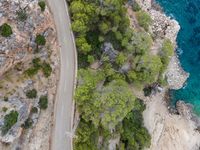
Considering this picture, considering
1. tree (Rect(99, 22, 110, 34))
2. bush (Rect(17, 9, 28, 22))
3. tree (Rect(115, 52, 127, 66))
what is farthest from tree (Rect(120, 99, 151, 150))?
bush (Rect(17, 9, 28, 22))

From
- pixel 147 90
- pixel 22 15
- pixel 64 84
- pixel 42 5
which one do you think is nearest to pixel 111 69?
pixel 64 84

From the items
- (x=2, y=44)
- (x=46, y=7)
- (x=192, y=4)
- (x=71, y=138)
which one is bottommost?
(x=71, y=138)

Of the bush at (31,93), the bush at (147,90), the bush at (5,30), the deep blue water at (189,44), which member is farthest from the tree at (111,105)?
the deep blue water at (189,44)

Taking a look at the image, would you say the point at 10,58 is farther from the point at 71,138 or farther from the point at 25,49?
the point at 71,138

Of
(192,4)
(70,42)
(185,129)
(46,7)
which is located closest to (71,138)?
(70,42)

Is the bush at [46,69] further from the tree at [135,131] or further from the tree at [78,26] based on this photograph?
the tree at [135,131]

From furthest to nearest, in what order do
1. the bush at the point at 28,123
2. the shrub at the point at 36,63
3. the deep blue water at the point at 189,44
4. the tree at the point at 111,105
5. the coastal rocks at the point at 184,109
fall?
1. the coastal rocks at the point at 184,109
2. the deep blue water at the point at 189,44
3. the tree at the point at 111,105
4. the shrub at the point at 36,63
5. the bush at the point at 28,123

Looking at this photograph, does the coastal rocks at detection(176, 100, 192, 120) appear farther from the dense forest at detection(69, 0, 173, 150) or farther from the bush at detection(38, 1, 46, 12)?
the bush at detection(38, 1, 46, 12)
